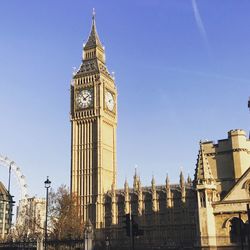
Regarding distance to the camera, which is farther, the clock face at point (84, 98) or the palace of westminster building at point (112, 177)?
the clock face at point (84, 98)

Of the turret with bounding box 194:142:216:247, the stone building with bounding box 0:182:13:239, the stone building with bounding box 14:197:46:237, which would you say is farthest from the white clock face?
the turret with bounding box 194:142:216:247

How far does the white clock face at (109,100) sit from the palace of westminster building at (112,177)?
0.92 feet

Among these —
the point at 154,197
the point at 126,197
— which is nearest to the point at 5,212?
the point at 126,197

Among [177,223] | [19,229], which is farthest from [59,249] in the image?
[177,223]

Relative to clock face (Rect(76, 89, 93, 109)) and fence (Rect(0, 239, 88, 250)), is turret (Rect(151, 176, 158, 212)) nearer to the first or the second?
clock face (Rect(76, 89, 93, 109))

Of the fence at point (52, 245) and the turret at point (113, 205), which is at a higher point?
the turret at point (113, 205)

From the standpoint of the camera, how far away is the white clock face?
122 metres

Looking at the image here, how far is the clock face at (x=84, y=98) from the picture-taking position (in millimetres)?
119938

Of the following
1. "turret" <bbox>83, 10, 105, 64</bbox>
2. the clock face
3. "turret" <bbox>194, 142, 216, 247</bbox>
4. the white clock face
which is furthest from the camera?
"turret" <bbox>83, 10, 105, 64</bbox>

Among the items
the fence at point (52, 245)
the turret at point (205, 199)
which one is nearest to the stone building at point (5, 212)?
the fence at point (52, 245)

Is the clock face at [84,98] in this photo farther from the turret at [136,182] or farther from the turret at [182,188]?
the turret at [182,188]

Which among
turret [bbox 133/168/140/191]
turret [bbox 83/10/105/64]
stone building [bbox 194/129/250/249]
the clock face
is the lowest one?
stone building [bbox 194/129/250/249]

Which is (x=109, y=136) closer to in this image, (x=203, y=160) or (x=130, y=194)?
(x=130, y=194)

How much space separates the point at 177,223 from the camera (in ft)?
332
